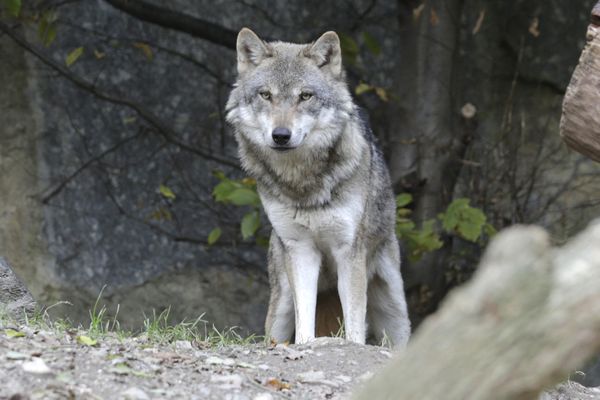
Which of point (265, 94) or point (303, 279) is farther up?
point (265, 94)

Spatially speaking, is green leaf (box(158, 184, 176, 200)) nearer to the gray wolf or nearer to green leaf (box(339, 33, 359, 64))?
green leaf (box(339, 33, 359, 64))

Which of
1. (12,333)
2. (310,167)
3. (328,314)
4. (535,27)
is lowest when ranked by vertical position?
(328,314)

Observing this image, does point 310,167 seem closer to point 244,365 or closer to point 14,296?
point 14,296

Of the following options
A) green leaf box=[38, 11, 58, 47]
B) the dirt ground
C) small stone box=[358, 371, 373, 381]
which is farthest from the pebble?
green leaf box=[38, 11, 58, 47]

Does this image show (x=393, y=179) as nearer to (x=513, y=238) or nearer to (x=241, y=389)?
(x=241, y=389)

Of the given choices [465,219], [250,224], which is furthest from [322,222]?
[465,219]

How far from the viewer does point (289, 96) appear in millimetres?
6332

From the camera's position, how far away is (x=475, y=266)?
8875 mm

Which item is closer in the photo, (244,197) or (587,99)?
(587,99)

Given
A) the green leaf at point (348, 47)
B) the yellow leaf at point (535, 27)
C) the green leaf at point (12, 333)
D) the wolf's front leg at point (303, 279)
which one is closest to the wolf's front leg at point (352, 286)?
the wolf's front leg at point (303, 279)

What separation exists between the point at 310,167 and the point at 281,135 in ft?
1.30

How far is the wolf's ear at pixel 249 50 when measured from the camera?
6.55 metres

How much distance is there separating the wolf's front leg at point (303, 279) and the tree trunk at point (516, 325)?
12.3 feet

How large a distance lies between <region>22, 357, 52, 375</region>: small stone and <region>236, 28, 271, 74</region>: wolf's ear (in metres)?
3.24
